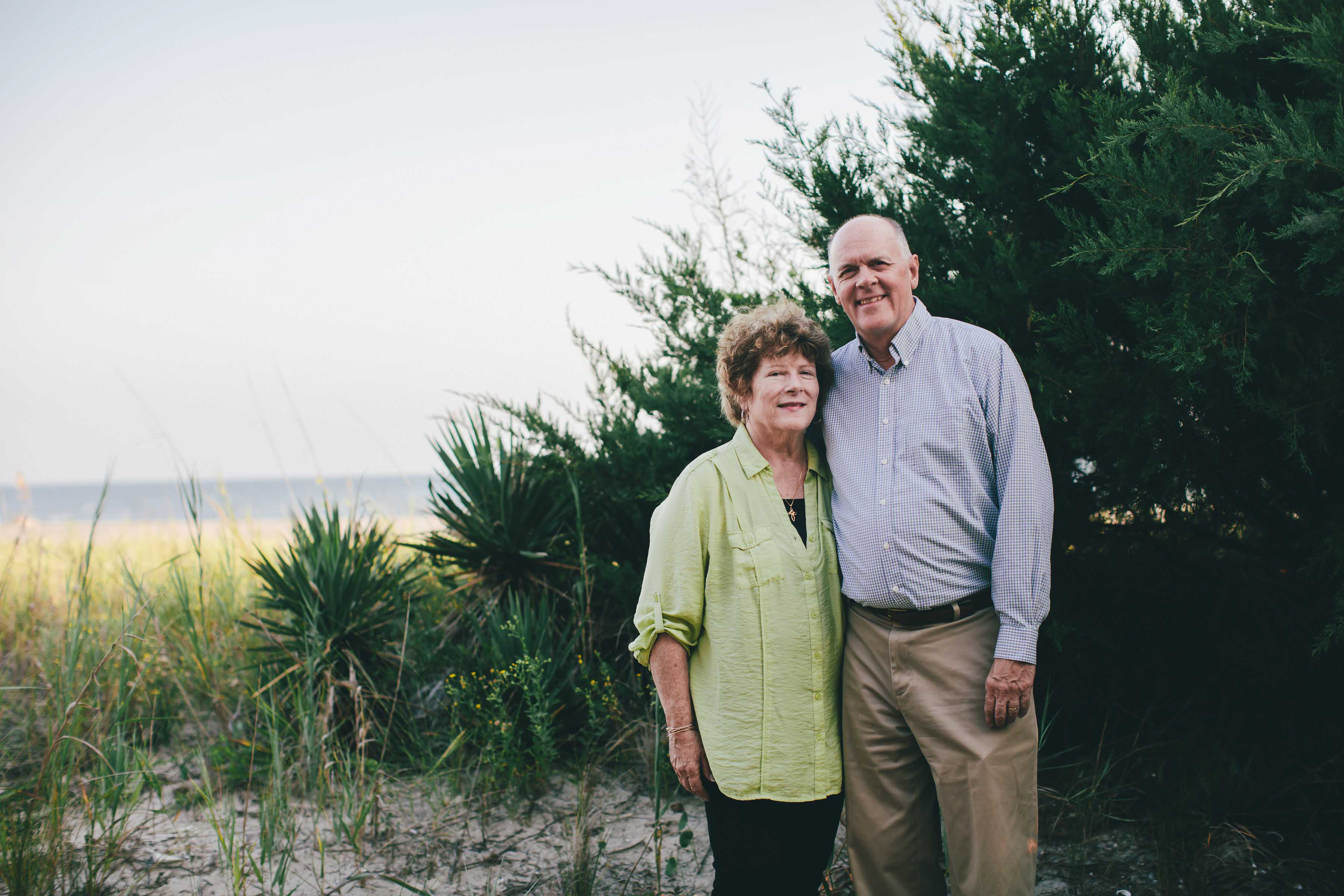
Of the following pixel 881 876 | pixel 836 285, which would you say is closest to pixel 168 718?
pixel 881 876

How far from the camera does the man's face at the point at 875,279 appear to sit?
2.42 meters

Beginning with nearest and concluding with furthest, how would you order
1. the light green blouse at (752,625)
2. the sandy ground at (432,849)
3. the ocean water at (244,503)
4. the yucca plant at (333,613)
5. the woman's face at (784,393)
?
the light green blouse at (752,625) → the woman's face at (784,393) → the sandy ground at (432,849) → the yucca plant at (333,613) → the ocean water at (244,503)

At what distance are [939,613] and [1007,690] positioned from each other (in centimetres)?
26

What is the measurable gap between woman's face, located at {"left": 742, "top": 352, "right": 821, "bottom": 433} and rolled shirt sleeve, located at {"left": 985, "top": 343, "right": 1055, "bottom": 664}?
20.9 inches

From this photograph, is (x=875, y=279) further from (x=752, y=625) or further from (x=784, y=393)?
(x=752, y=625)

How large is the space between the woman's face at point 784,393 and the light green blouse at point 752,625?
149 mm

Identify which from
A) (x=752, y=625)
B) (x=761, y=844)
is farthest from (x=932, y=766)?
(x=752, y=625)

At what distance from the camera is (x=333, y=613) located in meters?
4.39

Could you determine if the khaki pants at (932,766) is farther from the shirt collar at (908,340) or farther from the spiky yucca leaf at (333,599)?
the spiky yucca leaf at (333,599)

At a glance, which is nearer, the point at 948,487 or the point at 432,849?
the point at 948,487

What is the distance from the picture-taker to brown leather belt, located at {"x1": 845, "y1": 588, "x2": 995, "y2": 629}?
2229mm

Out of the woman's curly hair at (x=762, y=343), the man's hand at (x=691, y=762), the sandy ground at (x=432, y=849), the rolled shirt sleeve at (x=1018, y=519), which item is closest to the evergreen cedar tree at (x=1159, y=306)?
the rolled shirt sleeve at (x=1018, y=519)

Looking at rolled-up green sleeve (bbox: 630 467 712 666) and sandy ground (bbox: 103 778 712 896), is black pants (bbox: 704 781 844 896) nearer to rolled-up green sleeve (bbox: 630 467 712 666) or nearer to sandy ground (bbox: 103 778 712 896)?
rolled-up green sleeve (bbox: 630 467 712 666)

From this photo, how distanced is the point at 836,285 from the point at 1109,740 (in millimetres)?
2681
